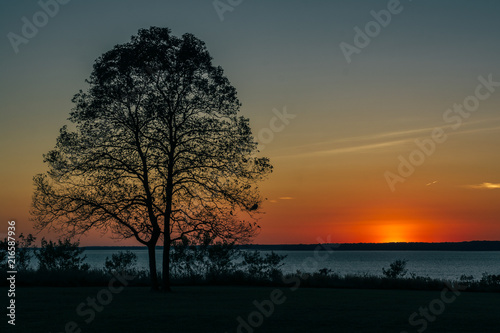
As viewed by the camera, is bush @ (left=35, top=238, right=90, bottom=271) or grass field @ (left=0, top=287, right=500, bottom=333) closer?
grass field @ (left=0, top=287, right=500, bottom=333)

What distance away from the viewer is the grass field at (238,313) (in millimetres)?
16969

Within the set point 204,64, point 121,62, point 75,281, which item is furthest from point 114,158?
point 75,281

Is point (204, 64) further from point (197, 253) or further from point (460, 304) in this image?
point (197, 253)

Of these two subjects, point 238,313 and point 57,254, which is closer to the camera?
point 238,313

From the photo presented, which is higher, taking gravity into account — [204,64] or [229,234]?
[204,64]

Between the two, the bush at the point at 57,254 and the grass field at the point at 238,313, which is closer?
the grass field at the point at 238,313

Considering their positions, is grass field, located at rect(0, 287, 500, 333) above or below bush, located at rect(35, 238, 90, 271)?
below

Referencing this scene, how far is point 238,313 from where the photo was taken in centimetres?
2023

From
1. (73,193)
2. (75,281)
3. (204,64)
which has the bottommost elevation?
(75,281)

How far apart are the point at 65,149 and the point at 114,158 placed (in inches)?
100

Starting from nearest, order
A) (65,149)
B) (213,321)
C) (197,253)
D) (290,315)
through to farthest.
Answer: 1. (213,321)
2. (290,315)
3. (65,149)
4. (197,253)

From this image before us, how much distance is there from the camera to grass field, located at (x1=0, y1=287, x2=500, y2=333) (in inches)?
668

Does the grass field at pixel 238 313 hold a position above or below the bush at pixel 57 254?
below

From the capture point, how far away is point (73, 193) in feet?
99.3
